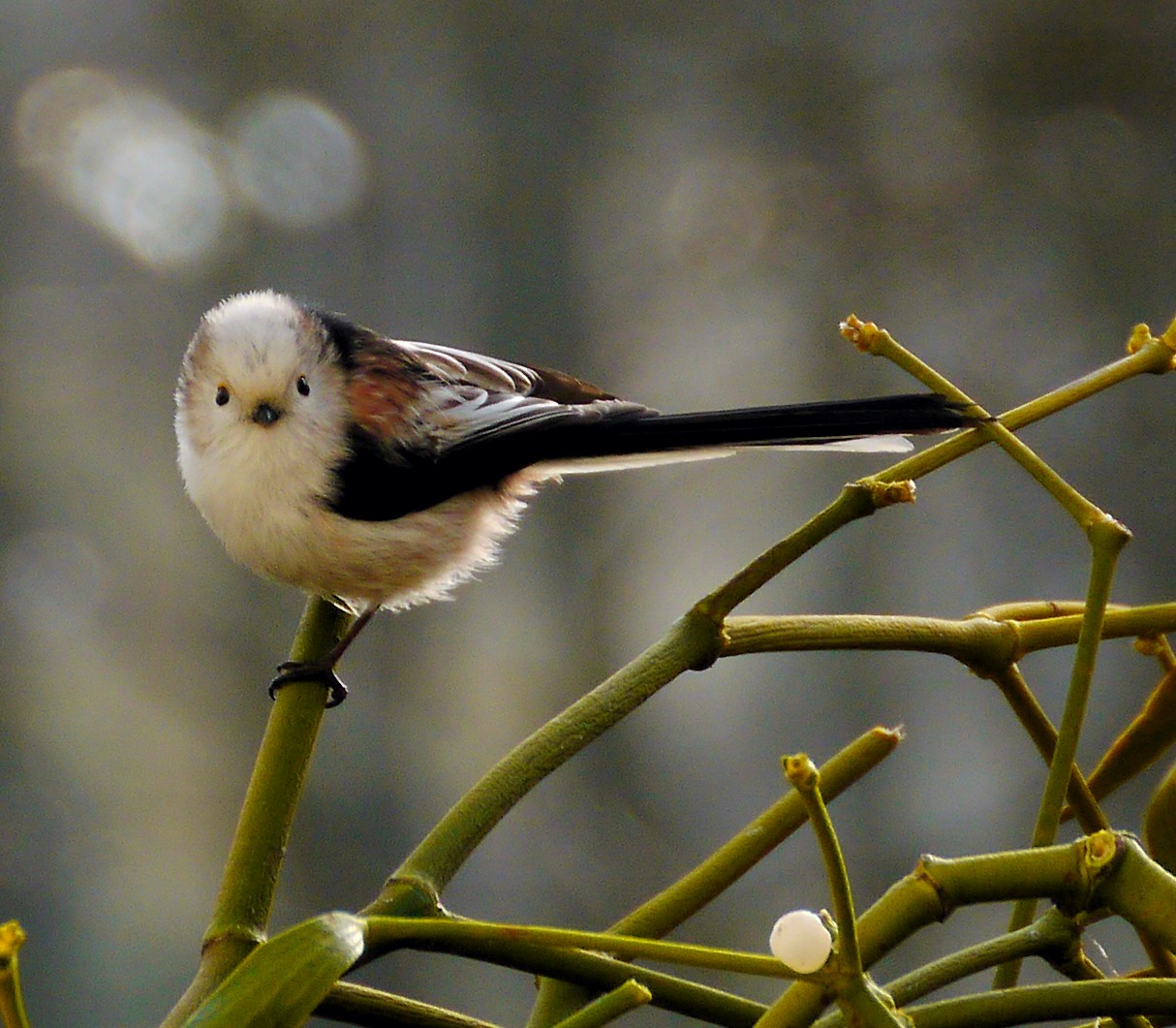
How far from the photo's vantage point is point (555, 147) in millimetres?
3045

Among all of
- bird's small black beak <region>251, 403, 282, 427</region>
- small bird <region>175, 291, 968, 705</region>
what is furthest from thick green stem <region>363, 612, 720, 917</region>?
bird's small black beak <region>251, 403, 282, 427</region>

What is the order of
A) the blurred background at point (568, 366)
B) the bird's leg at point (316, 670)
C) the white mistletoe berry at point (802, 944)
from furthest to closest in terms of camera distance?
the blurred background at point (568, 366)
the bird's leg at point (316, 670)
the white mistletoe berry at point (802, 944)

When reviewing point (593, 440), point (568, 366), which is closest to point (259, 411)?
point (593, 440)

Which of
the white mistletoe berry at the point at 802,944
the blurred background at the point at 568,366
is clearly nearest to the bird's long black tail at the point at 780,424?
the white mistletoe berry at the point at 802,944

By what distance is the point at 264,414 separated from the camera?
836 mm

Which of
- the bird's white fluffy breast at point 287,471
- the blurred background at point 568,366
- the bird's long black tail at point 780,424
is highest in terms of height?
the blurred background at point 568,366

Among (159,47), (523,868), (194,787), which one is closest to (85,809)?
(194,787)

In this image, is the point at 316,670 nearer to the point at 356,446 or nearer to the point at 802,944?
the point at 802,944

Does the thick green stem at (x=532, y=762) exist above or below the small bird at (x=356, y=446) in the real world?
below

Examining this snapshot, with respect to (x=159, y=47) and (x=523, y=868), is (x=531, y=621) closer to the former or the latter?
(x=523, y=868)

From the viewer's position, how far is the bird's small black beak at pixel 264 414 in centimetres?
84

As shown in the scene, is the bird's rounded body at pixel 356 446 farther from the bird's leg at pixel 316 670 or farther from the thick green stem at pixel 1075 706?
the thick green stem at pixel 1075 706

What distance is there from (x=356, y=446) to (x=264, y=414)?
0.06m

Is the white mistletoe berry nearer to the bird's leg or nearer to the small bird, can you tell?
the bird's leg
